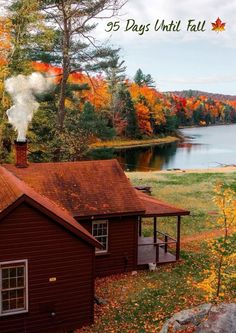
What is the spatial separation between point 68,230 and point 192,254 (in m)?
9.87

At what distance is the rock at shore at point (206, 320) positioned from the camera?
1123 cm

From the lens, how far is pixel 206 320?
11.7 meters

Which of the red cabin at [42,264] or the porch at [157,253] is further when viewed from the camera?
the porch at [157,253]

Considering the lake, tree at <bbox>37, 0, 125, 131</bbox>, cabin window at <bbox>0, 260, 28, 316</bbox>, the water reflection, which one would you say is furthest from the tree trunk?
the water reflection

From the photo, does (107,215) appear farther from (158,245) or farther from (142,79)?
(142,79)

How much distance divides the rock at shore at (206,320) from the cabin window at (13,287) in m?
4.41

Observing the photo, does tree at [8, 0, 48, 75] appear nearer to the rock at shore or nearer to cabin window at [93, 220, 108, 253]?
cabin window at [93, 220, 108, 253]

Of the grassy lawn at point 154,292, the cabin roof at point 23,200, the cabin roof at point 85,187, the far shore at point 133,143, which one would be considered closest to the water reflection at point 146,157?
the far shore at point 133,143

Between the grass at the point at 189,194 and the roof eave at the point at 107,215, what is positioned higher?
the roof eave at the point at 107,215

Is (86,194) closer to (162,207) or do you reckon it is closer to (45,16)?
(162,207)

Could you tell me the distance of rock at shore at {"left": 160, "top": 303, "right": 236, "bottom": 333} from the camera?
1123 centimetres

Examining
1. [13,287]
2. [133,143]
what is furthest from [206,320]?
[133,143]

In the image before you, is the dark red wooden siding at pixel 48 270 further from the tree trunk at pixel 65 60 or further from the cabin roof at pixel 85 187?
the tree trunk at pixel 65 60

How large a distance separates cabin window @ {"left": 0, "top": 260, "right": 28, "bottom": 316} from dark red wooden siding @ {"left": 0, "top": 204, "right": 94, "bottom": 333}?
0.16 m
